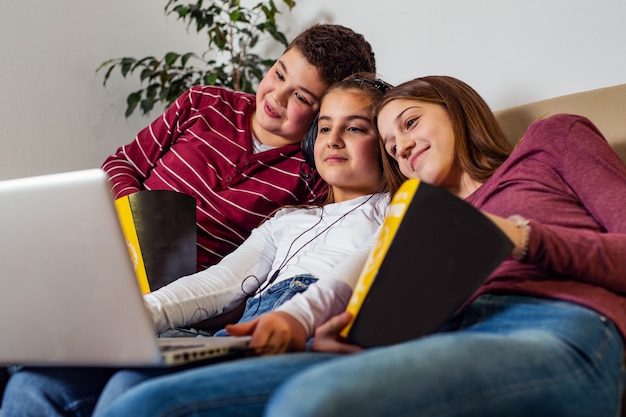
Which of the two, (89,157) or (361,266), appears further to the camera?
(89,157)

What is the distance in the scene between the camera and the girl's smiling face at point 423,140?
126cm

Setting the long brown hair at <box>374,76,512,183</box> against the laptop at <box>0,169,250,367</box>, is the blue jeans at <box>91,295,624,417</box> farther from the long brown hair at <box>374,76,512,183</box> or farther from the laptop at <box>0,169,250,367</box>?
the long brown hair at <box>374,76,512,183</box>

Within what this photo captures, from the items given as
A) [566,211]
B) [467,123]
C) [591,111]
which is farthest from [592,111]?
[566,211]

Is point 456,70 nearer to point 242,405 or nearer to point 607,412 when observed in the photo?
point 607,412

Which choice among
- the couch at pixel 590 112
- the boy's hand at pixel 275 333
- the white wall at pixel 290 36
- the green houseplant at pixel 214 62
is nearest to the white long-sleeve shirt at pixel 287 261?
the boy's hand at pixel 275 333

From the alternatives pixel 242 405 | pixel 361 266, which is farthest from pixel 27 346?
pixel 361 266

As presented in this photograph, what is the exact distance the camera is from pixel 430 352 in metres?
0.70

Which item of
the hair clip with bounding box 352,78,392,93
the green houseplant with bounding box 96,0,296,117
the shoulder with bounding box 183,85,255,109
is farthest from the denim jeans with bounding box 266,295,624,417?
the green houseplant with bounding box 96,0,296,117

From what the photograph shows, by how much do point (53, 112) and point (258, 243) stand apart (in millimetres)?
1202

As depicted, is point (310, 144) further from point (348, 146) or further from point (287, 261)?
point (287, 261)

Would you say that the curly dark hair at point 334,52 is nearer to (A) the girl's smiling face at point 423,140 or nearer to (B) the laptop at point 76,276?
(A) the girl's smiling face at point 423,140

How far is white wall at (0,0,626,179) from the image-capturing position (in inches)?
58.5

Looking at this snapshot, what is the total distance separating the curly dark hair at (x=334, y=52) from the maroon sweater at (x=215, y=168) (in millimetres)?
206

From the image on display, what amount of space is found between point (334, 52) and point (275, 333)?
0.88 metres
